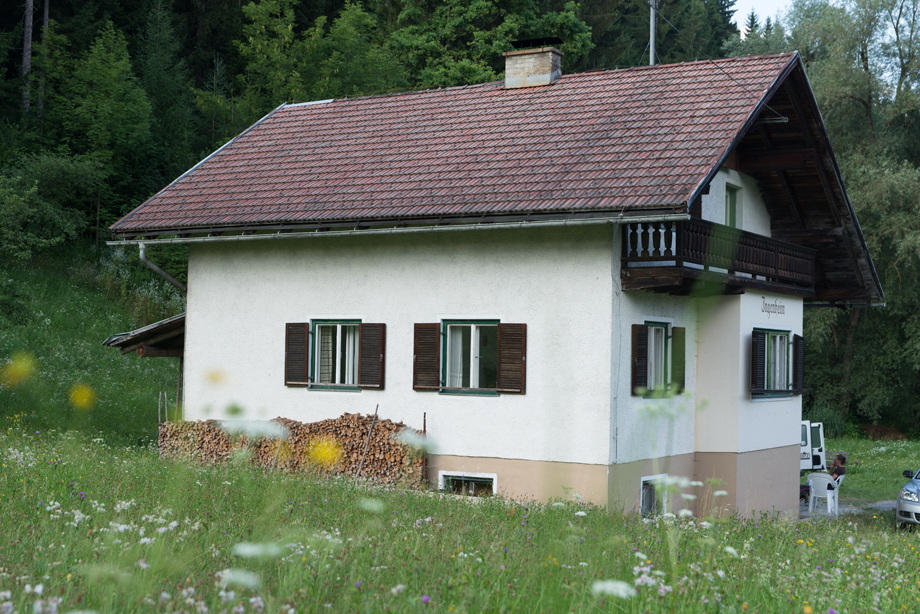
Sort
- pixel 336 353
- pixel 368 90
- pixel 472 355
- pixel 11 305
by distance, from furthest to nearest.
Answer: pixel 368 90
pixel 11 305
pixel 336 353
pixel 472 355

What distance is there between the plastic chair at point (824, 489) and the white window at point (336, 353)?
28.6ft

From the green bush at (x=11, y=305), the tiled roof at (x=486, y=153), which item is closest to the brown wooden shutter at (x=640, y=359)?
the tiled roof at (x=486, y=153)

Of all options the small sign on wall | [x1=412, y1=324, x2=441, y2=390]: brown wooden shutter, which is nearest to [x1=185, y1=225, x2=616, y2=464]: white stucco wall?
[x1=412, y1=324, x2=441, y2=390]: brown wooden shutter

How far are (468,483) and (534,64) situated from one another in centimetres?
811

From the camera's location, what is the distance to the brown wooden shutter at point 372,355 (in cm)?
1486

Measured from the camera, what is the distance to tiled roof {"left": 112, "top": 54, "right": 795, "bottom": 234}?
44.5 ft

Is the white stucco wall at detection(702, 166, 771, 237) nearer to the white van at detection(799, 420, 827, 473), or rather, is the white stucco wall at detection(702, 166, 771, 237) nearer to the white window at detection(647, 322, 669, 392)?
the white window at detection(647, 322, 669, 392)

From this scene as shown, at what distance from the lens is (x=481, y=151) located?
15703 mm

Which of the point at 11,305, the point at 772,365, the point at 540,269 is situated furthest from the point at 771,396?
the point at 11,305

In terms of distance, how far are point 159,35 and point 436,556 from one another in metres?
36.8

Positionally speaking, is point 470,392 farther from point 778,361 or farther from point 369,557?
point 369,557

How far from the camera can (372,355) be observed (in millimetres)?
14945

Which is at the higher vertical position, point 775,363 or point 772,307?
point 772,307

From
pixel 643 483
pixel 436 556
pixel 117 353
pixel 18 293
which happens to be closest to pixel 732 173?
pixel 643 483
